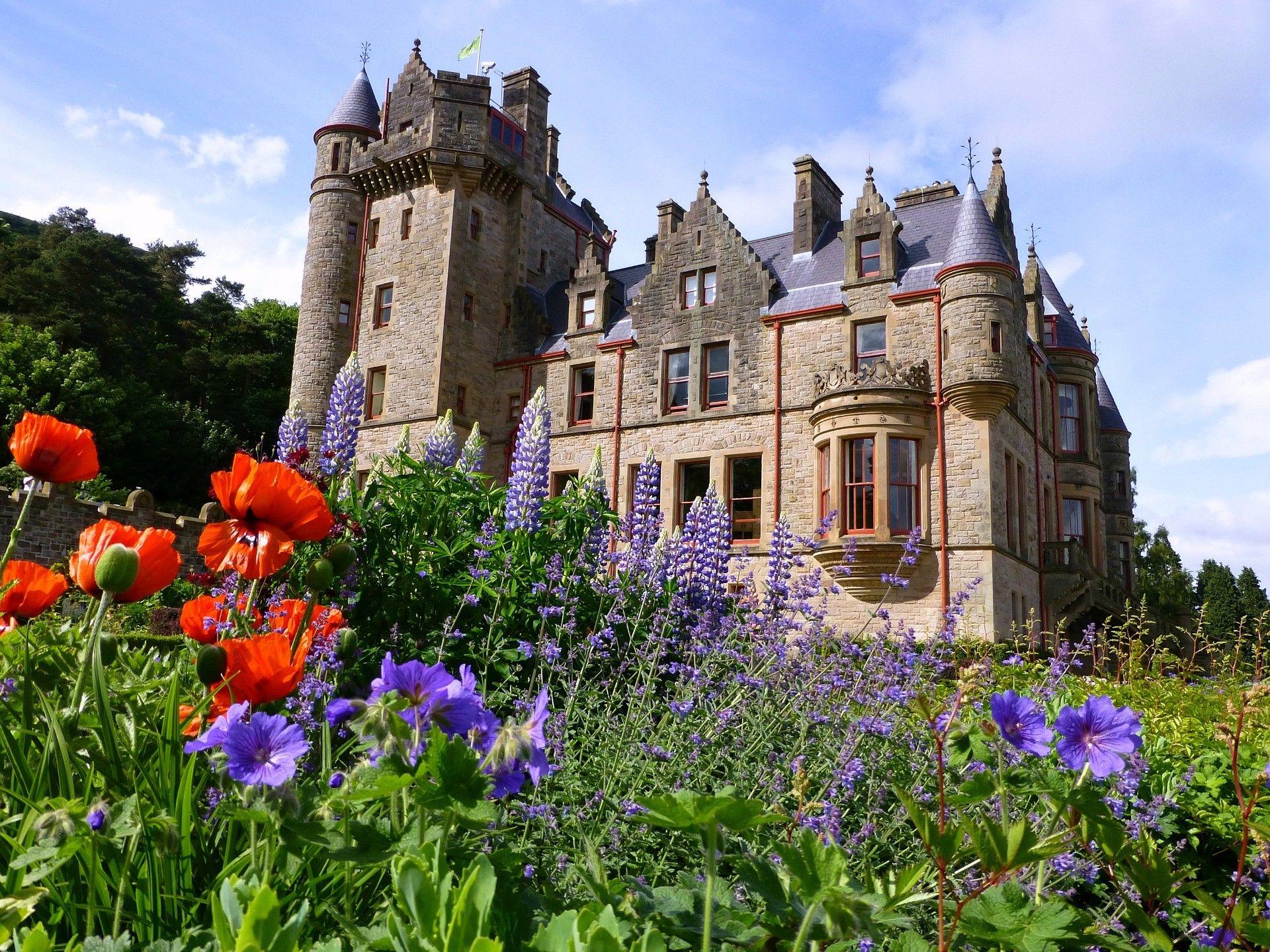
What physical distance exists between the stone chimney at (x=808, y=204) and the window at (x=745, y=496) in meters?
5.70

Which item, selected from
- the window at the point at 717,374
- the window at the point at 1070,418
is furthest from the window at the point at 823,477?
the window at the point at 1070,418

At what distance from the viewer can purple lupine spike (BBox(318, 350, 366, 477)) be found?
5301mm

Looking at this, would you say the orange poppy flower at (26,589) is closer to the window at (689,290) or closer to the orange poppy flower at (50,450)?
the orange poppy flower at (50,450)

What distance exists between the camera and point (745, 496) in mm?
21031

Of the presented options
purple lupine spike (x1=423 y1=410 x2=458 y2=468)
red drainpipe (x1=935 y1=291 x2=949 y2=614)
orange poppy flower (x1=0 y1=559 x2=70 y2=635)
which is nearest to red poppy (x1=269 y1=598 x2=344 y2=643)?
orange poppy flower (x1=0 y1=559 x2=70 y2=635)

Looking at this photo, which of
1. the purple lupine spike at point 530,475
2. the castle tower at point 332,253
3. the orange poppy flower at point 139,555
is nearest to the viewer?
the orange poppy flower at point 139,555

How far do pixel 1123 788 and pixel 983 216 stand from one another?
62.2 feet

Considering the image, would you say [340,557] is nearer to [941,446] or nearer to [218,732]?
[218,732]

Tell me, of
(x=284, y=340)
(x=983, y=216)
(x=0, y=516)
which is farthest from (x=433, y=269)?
(x=284, y=340)

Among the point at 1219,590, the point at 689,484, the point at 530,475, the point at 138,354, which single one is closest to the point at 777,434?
the point at 689,484

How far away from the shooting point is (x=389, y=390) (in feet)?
78.9

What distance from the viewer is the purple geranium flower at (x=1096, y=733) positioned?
1582 millimetres

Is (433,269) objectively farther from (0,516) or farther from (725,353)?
(0,516)

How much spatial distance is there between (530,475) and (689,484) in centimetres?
1630
